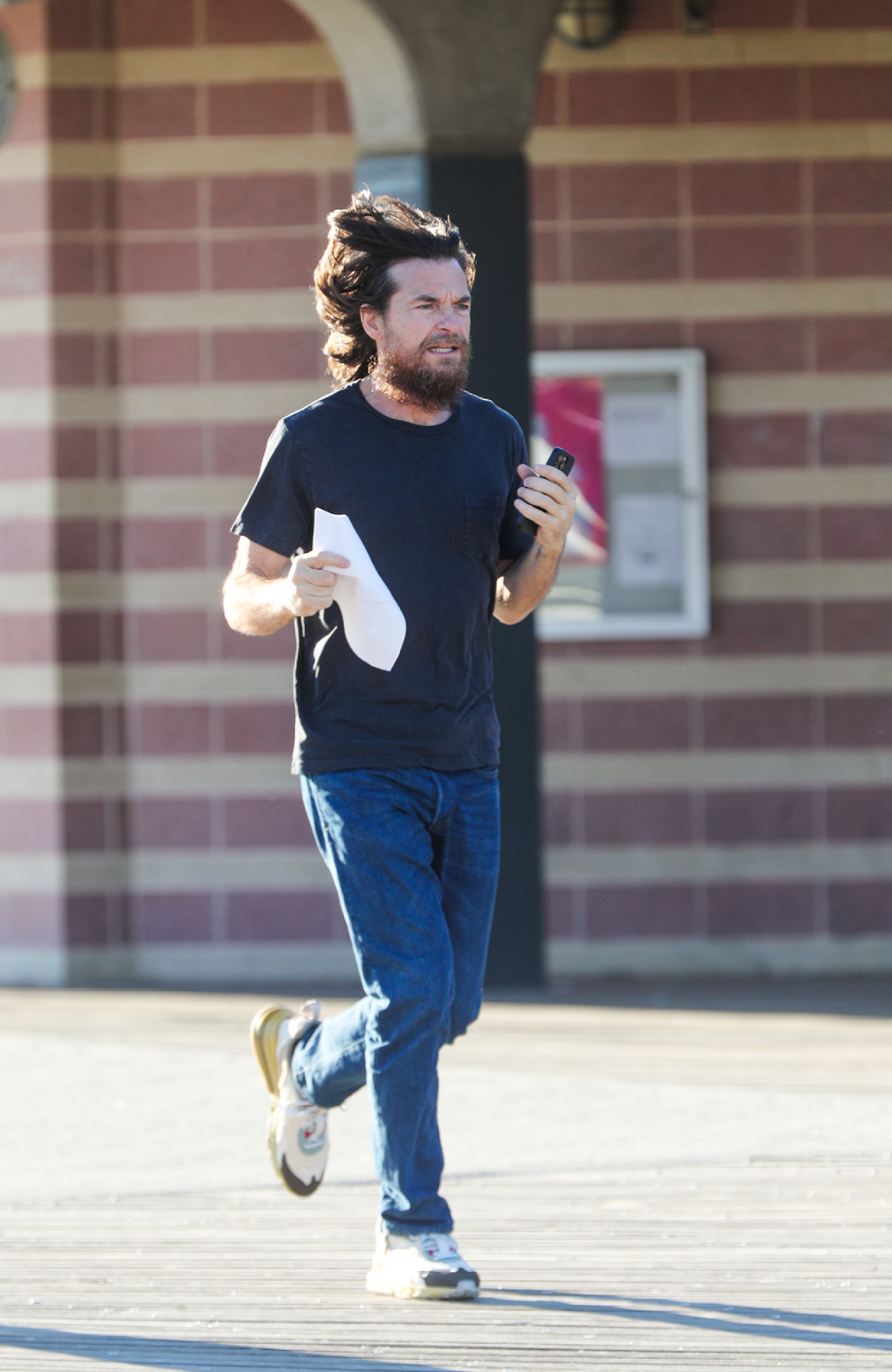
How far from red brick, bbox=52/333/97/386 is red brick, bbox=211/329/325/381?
48 cm

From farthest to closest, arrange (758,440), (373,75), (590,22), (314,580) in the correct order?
(758,440), (590,22), (373,75), (314,580)

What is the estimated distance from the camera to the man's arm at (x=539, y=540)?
4.00 metres

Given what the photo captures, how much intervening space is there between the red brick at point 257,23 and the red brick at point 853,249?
82.9 inches

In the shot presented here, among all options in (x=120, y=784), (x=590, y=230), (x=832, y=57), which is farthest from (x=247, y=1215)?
(x=832, y=57)

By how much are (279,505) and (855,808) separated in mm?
4658

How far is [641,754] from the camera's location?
816 cm

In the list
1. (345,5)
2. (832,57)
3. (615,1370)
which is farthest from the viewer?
(832,57)

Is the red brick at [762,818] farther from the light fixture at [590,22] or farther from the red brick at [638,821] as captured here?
the light fixture at [590,22]

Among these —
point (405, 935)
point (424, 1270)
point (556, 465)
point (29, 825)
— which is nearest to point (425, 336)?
point (556, 465)

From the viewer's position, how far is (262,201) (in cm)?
813

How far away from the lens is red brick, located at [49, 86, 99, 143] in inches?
318

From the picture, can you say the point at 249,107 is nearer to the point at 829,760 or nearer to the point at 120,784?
the point at 120,784

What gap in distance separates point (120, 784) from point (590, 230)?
281 cm

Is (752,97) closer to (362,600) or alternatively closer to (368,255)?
(368,255)
